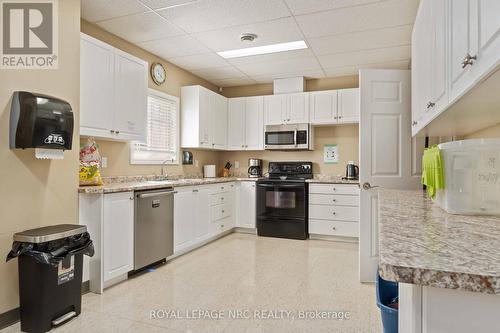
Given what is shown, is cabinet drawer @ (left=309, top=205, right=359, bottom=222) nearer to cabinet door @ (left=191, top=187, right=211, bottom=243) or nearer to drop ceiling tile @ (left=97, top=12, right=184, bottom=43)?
cabinet door @ (left=191, top=187, right=211, bottom=243)

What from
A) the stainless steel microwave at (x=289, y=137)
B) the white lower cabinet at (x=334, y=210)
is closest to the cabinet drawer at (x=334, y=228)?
the white lower cabinet at (x=334, y=210)

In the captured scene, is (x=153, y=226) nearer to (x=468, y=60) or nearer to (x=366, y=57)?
(x=468, y=60)

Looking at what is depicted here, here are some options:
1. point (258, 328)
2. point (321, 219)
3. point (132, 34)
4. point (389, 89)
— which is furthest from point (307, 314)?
point (132, 34)

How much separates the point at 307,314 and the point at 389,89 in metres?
2.16

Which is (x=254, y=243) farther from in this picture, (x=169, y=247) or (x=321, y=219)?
(x=169, y=247)

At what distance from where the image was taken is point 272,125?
212 inches

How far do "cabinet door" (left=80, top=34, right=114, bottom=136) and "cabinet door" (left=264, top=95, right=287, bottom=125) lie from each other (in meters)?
2.80

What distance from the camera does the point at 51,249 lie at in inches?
85.5

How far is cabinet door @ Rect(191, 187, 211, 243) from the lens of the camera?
4172 millimetres

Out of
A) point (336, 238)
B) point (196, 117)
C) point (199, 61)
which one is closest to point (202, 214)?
point (196, 117)

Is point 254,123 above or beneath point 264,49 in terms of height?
beneath

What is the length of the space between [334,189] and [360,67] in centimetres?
189

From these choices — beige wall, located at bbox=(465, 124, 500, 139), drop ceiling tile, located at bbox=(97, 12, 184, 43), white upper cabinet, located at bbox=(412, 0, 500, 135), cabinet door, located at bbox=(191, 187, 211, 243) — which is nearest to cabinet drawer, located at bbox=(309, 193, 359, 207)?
cabinet door, located at bbox=(191, 187, 211, 243)

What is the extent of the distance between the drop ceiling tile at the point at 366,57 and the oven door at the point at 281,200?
184 cm
